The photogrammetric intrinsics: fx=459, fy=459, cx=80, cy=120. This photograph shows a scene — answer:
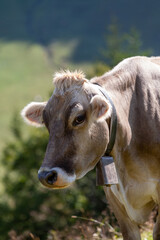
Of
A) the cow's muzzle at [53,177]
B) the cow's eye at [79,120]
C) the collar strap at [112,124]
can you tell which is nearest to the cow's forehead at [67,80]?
the collar strap at [112,124]

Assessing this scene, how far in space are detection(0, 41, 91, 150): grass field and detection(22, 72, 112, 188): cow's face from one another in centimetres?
13639

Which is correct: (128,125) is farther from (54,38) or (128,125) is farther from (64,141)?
(54,38)

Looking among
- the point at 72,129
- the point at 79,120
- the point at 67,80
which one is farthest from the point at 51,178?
the point at 67,80

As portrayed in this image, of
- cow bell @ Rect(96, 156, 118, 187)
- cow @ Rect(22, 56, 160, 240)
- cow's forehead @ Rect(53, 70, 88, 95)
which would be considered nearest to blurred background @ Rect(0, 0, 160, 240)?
cow's forehead @ Rect(53, 70, 88, 95)

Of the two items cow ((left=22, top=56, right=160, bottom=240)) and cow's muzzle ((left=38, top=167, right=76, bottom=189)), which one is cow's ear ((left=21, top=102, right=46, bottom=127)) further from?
cow's muzzle ((left=38, top=167, right=76, bottom=189))

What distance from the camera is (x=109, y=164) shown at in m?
5.73

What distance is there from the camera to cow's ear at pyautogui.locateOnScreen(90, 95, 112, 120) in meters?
5.29

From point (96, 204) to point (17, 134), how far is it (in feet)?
66.9

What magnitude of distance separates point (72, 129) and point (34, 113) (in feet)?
3.04

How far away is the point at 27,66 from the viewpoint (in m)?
172

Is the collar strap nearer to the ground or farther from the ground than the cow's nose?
farther from the ground

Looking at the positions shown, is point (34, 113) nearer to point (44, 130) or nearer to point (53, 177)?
point (53, 177)

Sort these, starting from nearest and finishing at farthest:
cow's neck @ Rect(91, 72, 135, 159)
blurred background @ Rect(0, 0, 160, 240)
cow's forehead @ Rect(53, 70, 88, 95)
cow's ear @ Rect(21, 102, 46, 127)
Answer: cow's forehead @ Rect(53, 70, 88, 95) → cow's neck @ Rect(91, 72, 135, 159) → cow's ear @ Rect(21, 102, 46, 127) → blurred background @ Rect(0, 0, 160, 240)

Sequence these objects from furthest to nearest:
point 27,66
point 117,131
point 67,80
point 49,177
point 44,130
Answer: point 27,66
point 44,130
point 117,131
point 67,80
point 49,177
